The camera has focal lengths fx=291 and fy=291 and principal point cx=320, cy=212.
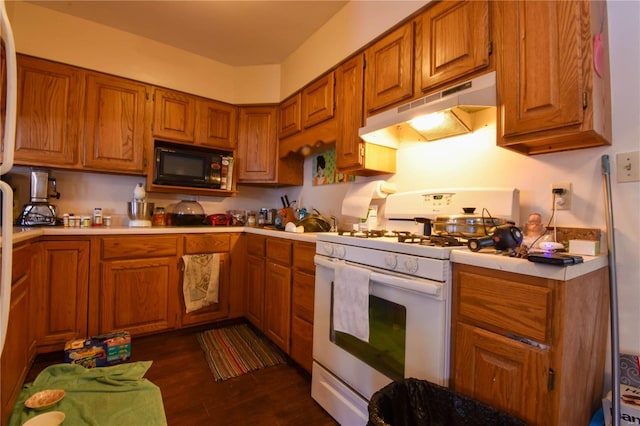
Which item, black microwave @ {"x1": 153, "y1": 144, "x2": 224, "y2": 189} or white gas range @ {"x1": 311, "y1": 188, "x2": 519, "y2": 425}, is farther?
black microwave @ {"x1": 153, "y1": 144, "x2": 224, "y2": 189}

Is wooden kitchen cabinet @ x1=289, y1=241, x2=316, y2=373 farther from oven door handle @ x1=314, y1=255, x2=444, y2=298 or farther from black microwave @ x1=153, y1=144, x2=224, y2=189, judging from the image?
black microwave @ x1=153, y1=144, x2=224, y2=189

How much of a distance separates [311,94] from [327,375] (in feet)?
6.75

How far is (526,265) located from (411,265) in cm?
38

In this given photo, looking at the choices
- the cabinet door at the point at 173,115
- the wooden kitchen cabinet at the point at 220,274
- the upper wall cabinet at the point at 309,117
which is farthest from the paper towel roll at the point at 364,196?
the cabinet door at the point at 173,115

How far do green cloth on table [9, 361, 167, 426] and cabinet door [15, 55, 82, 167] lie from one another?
156 cm

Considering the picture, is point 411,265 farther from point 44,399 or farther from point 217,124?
point 217,124

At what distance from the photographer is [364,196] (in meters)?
2.04

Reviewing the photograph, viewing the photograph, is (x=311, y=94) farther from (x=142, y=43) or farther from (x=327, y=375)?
(x=327, y=375)

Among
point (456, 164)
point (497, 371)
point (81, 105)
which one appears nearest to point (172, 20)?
point (81, 105)

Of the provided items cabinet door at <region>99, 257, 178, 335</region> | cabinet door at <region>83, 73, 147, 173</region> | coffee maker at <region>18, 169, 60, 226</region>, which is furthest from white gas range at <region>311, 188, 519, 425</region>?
coffee maker at <region>18, 169, 60, 226</region>

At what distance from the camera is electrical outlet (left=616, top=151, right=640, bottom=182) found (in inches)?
43.3

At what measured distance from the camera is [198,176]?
109 inches

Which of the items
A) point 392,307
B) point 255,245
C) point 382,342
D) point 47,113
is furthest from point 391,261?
point 47,113

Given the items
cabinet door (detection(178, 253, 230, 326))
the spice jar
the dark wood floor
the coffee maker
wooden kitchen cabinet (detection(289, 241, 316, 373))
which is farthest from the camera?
the spice jar
